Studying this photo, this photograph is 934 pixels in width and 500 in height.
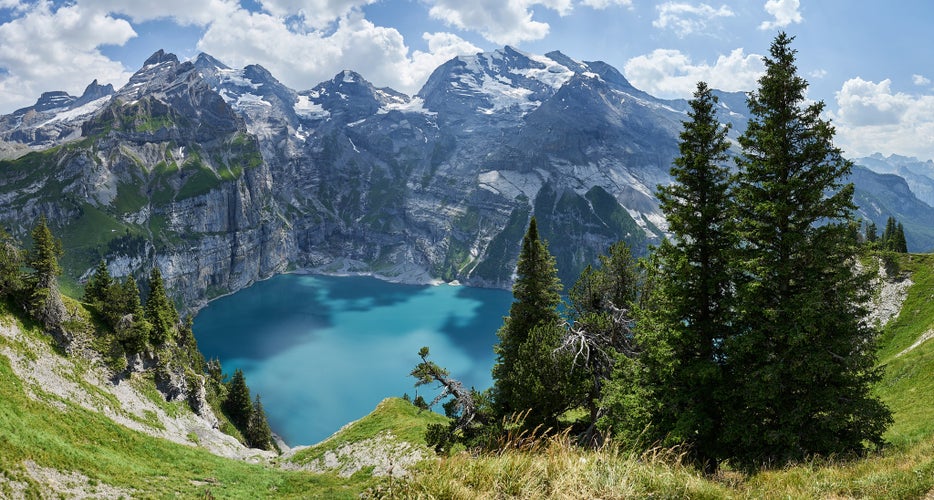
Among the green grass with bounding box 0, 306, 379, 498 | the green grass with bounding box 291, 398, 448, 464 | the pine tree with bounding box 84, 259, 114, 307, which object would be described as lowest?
the green grass with bounding box 291, 398, 448, 464

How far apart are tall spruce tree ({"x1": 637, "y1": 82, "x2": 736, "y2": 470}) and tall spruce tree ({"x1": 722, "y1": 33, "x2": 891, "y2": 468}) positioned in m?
0.76

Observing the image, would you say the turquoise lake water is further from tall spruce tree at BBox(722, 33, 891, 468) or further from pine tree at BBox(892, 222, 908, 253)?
pine tree at BBox(892, 222, 908, 253)

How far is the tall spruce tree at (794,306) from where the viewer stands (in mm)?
15695

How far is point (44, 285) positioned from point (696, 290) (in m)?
56.2

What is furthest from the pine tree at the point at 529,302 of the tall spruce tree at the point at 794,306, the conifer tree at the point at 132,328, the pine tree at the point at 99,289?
the pine tree at the point at 99,289

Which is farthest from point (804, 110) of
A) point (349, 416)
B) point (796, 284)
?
point (349, 416)

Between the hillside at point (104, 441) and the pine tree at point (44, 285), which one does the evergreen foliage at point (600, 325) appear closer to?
the hillside at point (104, 441)

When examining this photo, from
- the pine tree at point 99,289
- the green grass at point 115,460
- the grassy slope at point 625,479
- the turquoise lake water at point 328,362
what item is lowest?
the turquoise lake water at point 328,362

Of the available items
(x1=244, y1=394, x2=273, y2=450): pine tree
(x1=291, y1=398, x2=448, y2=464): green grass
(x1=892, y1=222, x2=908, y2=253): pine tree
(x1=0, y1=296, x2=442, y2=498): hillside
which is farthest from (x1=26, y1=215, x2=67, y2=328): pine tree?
(x1=892, y1=222, x2=908, y2=253): pine tree

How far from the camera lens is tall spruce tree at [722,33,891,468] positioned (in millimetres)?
15695

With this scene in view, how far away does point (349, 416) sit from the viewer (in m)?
110

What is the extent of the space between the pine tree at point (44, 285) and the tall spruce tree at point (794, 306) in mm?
55456

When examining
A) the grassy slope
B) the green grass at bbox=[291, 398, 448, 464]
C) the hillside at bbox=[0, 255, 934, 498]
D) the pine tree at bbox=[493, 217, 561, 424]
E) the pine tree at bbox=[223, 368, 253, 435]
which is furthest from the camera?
the pine tree at bbox=[223, 368, 253, 435]

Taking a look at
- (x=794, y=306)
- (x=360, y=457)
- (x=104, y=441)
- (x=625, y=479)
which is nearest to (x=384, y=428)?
(x=360, y=457)
